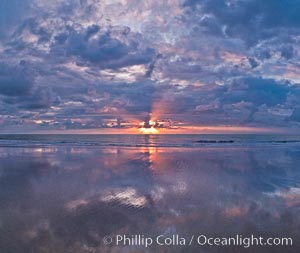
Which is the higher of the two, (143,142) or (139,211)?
(139,211)

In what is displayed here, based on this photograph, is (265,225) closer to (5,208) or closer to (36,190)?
(5,208)

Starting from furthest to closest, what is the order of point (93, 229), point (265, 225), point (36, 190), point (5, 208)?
1. point (36, 190)
2. point (5, 208)
3. point (265, 225)
4. point (93, 229)

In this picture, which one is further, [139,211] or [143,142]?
[143,142]

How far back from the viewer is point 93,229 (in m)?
7.13

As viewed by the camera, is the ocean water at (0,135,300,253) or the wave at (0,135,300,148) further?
the wave at (0,135,300,148)

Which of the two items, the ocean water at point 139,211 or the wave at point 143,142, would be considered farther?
the wave at point 143,142

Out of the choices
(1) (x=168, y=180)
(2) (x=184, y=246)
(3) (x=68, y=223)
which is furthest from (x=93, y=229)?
(1) (x=168, y=180)

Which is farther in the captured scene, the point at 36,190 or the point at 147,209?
the point at 36,190

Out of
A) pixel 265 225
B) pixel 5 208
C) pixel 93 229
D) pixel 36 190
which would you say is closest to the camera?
pixel 93 229

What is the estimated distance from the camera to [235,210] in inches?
357

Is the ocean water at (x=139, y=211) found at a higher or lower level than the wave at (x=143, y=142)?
higher

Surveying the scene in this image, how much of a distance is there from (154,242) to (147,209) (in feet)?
8.43

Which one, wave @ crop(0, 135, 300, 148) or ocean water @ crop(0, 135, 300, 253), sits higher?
ocean water @ crop(0, 135, 300, 253)

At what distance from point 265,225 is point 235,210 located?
59.4 inches
